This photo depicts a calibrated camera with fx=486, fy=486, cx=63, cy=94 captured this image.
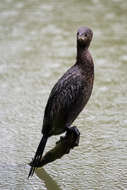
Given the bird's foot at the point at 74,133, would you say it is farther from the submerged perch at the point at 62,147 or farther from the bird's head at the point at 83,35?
the bird's head at the point at 83,35

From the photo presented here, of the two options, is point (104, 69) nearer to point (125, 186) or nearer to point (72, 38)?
point (72, 38)

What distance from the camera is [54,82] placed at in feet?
16.2

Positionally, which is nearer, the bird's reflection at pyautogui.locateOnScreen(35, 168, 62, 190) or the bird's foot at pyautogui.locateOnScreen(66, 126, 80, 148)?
the bird's foot at pyautogui.locateOnScreen(66, 126, 80, 148)

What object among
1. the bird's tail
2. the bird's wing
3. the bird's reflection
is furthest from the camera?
the bird's reflection

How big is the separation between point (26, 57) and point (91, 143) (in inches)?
80.8

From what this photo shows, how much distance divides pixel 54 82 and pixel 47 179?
1.69m

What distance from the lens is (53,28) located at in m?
6.42

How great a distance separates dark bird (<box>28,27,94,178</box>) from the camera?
306cm

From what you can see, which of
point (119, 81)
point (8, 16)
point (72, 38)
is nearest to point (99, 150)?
point (119, 81)

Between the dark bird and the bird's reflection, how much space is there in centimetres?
42

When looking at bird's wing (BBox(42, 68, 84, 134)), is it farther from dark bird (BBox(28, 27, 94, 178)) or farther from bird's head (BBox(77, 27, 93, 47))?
bird's head (BBox(77, 27, 93, 47))

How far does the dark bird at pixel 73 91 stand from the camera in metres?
3.06

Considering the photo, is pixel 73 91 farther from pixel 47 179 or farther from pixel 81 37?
pixel 47 179

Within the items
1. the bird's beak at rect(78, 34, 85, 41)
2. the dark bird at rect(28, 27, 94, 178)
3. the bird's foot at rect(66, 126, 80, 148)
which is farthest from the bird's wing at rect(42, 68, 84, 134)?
the bird's beak at rect(78, 34, 85, 41)
